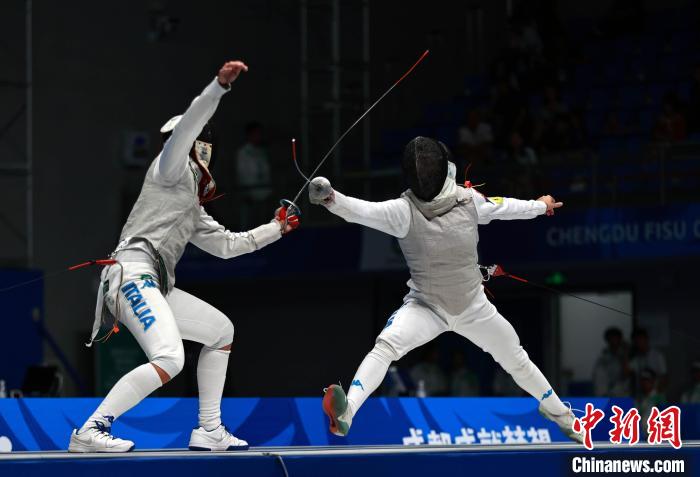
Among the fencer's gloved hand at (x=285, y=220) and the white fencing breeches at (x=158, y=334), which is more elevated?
the fencer's gloved hand at (x=285, y=220)

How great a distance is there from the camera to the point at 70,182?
13.3 meters

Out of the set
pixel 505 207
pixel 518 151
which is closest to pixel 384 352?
pixel 505 207

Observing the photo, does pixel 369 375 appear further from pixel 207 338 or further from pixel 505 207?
pixel 505 207

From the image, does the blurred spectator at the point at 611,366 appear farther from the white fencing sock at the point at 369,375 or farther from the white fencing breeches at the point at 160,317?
the white fencing breeches at the point at 160,317

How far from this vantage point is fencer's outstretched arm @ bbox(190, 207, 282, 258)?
5004mm

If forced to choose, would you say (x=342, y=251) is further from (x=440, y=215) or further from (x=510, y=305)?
(x=440, y=215)

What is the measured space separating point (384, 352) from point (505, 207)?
0.76 meters

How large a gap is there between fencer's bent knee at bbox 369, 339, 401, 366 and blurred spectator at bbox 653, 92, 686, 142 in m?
6.63

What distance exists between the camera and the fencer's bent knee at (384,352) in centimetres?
489

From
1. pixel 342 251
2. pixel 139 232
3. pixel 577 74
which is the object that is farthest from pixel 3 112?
pixel 139 232

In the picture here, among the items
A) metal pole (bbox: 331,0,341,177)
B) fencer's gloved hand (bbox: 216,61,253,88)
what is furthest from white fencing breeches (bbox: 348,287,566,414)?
metal pole (bbox: 331,0,341,177)

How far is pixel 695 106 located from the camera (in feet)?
36.4

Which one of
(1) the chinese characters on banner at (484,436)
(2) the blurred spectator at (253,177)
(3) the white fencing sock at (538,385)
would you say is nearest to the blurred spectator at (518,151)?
(2) the blurred spectator at (253,177)

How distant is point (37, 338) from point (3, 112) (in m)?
2.39
